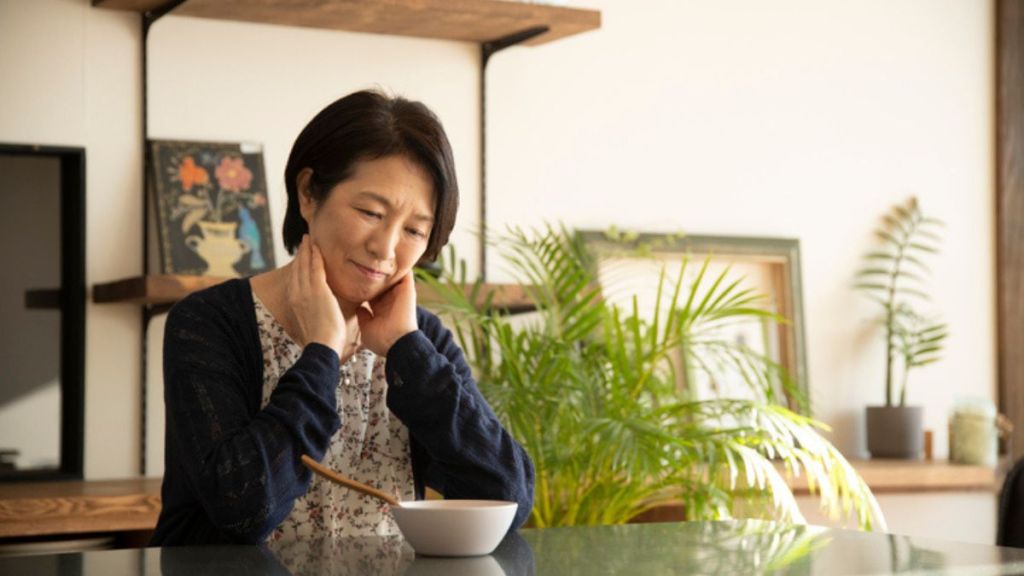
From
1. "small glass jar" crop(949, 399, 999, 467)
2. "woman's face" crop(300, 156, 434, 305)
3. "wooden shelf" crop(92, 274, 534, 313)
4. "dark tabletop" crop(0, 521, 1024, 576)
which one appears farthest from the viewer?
"small glass jar" crop(949, 399, 999, 467)

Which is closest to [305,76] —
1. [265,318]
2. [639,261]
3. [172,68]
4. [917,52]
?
[172,68]

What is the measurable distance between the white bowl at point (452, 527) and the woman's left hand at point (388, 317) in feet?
1.44

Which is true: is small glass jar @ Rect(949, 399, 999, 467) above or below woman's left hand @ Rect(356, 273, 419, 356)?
below

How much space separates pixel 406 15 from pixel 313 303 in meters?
1.51

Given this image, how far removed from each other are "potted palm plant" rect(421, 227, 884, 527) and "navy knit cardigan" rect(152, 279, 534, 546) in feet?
3.47

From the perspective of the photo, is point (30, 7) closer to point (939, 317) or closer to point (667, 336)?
point (667, 336)

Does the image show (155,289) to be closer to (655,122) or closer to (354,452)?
(354,452)

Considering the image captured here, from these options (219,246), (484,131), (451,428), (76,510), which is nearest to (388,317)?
(451,428)

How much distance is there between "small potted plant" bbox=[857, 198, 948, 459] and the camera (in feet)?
13.4

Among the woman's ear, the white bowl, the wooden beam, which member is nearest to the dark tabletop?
the white bowl

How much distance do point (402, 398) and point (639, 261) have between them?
1.95 metres

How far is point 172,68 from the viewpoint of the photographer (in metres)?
→ 3.28

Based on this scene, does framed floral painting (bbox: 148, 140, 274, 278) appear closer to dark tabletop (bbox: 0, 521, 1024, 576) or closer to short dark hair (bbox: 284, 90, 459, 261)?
short dark hair (bbox: 284, 90, 459, 261)

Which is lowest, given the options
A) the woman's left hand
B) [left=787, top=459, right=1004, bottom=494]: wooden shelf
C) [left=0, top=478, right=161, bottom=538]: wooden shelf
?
[left=787, top=459, right=1004, bottom=494]: wooden shelf
